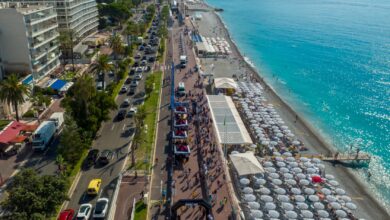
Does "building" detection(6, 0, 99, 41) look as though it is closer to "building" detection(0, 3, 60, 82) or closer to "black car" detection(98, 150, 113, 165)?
"building" detection(0, 3, 60, 82)

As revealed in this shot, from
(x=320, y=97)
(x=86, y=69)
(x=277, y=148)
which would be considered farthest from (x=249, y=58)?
(x=277, y=148)

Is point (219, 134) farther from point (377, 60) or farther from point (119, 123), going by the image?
point (377, 60)

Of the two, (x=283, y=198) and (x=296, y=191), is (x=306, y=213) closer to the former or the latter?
(x=283, y=198)

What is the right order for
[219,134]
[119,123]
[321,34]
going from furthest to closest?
[321,34] < [119,123] < [219,134]

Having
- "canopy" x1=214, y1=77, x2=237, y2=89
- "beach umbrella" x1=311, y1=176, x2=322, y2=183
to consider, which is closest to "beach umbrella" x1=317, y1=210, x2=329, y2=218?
"beach umbrella" x1=311, y1=176, x2=322, y2=183

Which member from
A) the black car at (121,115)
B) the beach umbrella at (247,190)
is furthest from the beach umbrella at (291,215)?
the black car at (121,115)
